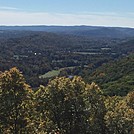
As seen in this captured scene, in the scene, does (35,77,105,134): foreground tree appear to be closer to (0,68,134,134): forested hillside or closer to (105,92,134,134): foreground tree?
(0,68,134,134): forested hillside

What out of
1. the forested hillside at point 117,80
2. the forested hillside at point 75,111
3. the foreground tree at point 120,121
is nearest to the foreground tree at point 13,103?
the forested hillside at point 75,111

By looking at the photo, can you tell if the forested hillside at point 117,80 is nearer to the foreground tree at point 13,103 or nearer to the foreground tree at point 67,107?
the foreground tree at point 67,107

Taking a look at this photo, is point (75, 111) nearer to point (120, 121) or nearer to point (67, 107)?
point (67, 107)

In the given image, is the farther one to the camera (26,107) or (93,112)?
(93,112)

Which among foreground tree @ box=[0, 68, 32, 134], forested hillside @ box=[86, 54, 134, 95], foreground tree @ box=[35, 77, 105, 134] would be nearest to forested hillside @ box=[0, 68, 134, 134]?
foreground tree @ box=[35, 77, 105, 134]

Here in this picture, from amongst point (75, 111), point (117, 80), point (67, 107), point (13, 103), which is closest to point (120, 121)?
point (75, 111)

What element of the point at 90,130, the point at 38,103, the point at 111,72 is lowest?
the point at 111,72

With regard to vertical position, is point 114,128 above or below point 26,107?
below

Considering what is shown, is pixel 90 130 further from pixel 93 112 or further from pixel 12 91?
pixel 12 91

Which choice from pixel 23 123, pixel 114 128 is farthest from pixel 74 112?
pixel 23 123
